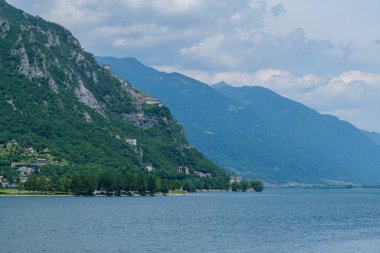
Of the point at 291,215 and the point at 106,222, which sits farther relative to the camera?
the point at 291,215

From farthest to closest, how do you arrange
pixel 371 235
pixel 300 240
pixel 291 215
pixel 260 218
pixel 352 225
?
pixel 291 215
pixel 260 218
pixel 352 225
pixel 371 235
pixel 300 240

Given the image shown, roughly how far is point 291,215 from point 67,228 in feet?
242

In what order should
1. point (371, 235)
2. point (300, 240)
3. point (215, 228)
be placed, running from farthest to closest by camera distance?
1. point (215, 228)
2. point (371, 235)
3. point (300, 240)

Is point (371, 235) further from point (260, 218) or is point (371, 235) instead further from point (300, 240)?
point (260, 218)

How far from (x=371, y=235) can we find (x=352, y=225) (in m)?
23.7

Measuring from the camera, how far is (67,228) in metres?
139

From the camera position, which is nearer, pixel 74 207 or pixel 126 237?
pixel 126 237

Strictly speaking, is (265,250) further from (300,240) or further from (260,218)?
(260,218)

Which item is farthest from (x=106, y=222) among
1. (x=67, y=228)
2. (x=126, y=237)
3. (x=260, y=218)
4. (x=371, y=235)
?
(x=371, y=235)

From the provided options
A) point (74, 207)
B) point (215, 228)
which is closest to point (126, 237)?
point (215, 228)

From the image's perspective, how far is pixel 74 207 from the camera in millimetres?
199125

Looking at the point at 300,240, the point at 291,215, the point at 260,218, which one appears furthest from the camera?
the point at 291,215

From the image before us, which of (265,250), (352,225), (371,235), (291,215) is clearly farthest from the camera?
(291,215)

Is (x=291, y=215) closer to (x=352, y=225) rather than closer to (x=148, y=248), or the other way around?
(x=352, y=225)
